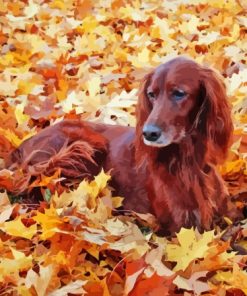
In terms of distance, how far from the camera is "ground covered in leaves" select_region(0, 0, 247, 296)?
2922 millimetres

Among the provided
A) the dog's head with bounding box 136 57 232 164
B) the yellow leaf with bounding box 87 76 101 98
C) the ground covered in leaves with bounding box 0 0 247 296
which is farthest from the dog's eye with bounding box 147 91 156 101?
the yellow leaf with bounding box 87 76 101 98

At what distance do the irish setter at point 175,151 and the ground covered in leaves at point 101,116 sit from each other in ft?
0.38

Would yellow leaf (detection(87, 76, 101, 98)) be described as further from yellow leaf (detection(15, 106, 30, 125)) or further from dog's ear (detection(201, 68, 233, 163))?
dog's ear (detection(201, 68, 233, 163))

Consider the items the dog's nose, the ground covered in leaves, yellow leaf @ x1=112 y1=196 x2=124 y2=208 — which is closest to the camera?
the ground covered in leaves

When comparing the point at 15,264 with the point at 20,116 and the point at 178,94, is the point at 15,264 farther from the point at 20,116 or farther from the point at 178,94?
the point at 20,116

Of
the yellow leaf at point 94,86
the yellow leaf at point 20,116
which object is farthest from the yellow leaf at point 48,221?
the yellow leaf at point 94,86

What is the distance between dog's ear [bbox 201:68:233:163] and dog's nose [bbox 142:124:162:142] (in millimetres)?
275

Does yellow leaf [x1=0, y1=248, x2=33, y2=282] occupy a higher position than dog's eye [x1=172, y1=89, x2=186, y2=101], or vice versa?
dog's eye [x1=172, y1=89, x2=186, y2=101]

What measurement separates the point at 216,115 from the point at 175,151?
27 centimetres

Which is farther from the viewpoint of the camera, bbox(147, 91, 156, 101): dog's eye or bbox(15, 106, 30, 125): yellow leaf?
bbox(15, 106, 30, 125): yellow leaf

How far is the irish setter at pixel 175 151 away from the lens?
3.28 m

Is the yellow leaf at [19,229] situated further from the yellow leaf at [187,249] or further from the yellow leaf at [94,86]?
the yellow leaf at [94,86]

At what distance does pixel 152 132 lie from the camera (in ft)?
10.5

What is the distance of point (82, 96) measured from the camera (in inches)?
198
